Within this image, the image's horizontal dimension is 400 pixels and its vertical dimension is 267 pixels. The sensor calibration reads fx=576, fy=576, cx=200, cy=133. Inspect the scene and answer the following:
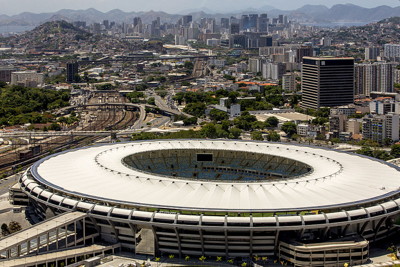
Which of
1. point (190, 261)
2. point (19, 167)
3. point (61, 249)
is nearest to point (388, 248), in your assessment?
point (190, 261)

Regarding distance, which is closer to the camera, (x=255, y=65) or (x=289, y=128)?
(x=289, y=128)

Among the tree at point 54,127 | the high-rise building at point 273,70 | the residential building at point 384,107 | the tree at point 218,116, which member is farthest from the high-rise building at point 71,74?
the residential building at point 384,107

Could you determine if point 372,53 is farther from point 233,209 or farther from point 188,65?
point 233,209

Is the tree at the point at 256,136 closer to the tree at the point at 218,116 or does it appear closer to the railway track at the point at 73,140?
the tree at the point at 218,116

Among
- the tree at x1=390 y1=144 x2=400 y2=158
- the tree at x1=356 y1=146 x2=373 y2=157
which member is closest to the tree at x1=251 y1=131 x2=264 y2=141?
the tree at x1=356 y1=146 x2=373 y2=157

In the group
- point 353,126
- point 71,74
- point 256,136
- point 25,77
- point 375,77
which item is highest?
point 71,74

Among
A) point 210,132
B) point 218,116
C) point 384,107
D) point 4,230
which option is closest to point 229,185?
point 4,230
